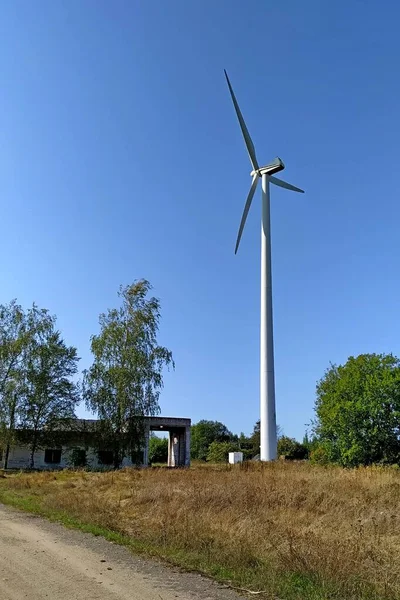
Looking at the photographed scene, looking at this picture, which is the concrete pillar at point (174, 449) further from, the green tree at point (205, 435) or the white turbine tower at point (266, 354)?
the green tree at point (205, 435)

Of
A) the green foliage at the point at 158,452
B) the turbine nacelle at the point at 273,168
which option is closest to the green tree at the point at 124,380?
the turbine nacelle at the point at 273,168

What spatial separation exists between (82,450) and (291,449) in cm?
3409

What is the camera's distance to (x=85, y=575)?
8.17 metres

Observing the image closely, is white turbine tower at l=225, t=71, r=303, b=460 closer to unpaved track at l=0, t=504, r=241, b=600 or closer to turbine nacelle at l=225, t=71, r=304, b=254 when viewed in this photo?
turbine nacelle at l=225, t=71, r=304, b=254

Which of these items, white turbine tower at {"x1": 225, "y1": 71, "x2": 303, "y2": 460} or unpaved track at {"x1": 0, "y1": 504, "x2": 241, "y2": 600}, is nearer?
unpaved track at {"x1": 0, "y1": 504, "x2": 241, "y2": 600}

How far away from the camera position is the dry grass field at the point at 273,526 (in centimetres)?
771

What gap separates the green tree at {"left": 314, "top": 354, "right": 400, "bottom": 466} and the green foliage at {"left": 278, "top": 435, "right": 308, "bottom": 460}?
4528cm

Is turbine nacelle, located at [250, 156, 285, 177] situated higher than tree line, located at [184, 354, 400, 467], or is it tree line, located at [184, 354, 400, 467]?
turbine nacelle, located at [250, 156, 285, 177]

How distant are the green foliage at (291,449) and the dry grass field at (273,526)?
55.2m

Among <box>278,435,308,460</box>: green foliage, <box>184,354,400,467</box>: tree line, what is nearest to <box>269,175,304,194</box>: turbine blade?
<box>184,354,400,467</box>: tree line

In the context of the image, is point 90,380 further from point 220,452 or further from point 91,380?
point 220,452

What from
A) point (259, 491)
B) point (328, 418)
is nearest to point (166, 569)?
point (259, 491)

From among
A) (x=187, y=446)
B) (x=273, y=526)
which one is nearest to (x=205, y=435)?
(x=187, y=446)

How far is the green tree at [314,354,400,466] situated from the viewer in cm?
2684
